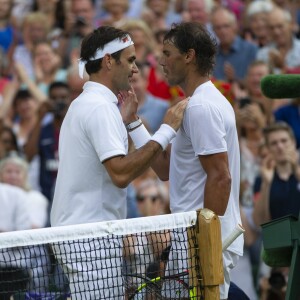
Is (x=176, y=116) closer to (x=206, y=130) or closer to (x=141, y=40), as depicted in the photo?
(x=206, y=130)

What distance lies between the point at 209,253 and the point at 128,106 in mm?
1438

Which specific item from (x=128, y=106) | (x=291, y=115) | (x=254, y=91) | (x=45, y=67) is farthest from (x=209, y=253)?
(x=45, y=67)

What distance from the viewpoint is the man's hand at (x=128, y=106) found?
638cm

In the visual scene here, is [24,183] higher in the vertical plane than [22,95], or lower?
lower

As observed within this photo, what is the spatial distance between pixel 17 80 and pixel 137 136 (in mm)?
6280

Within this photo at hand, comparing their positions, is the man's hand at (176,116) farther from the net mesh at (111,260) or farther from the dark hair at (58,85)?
the dark hair at (58,85)

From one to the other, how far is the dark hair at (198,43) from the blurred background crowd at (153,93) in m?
3.28

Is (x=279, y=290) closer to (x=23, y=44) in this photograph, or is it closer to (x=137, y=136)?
(x=137, y=136)

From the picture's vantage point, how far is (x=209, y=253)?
532 centimetres

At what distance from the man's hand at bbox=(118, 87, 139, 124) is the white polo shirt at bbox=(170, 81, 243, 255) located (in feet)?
1.37

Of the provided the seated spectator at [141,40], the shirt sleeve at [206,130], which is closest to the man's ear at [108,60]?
the shirt sleeve at [206,130]

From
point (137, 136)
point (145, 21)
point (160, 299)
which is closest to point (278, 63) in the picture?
point (145, 21)

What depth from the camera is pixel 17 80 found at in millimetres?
12422

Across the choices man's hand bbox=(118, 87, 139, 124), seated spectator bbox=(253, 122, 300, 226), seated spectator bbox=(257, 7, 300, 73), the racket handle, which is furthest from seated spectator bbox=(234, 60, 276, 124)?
the racket handle
